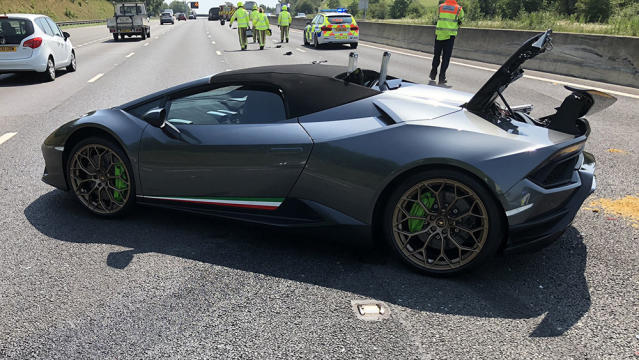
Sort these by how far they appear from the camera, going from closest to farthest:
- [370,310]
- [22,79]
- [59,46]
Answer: [370,310] < [22,79] < [59,46]

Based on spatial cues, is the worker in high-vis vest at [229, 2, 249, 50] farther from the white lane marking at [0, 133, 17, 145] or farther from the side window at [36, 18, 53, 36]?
the white lane marking at [0, 133, 17, 145]

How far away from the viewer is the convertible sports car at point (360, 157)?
10.3ft

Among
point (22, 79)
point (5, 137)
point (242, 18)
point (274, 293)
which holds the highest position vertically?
point (242, 18)

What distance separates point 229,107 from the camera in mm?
4051

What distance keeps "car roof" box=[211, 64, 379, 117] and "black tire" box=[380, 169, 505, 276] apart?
81cm

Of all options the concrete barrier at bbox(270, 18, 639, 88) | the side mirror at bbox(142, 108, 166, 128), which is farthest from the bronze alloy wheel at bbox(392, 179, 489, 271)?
the concrete barrier at bbox(270, 18, 639, 88)

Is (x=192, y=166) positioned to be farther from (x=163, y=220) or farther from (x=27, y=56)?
(x=27, y=56)

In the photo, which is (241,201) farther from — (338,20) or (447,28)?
(338,20)

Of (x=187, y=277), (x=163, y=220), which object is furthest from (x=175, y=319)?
(x=163, y=220)

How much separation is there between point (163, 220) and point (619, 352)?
134 inches

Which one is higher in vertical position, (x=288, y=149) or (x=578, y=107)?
(x=578, y=107)

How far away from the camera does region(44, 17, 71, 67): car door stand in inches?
543

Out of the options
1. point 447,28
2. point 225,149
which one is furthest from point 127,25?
point 225,149

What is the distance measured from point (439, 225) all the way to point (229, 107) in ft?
6.09
